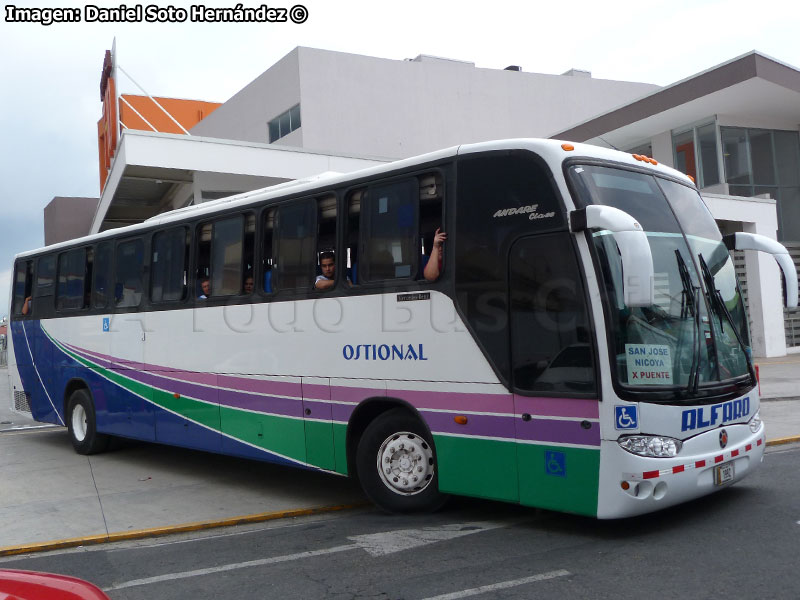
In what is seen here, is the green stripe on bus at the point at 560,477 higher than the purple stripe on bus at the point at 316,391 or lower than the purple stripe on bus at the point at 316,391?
lower

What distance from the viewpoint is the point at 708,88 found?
24609mm

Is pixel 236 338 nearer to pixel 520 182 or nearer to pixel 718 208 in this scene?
pixel 520 182

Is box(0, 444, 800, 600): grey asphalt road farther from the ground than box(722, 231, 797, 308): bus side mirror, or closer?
closer

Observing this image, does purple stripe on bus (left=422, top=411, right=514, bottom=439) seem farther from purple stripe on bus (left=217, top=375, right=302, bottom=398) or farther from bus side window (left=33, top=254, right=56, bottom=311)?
bus side window (left=33, top=254, right=56, bottom=311)

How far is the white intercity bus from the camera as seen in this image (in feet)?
19.4

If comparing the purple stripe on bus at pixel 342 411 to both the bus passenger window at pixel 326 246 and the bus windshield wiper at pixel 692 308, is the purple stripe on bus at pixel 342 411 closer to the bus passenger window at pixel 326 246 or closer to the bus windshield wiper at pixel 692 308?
the bus passenger window at pixel 326 246

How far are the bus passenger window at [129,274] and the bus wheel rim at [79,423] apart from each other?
2.06 m

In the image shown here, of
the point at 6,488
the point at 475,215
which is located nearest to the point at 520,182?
the point at 475,215

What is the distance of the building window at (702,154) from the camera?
27219 mm

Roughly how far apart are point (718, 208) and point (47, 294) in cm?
1892

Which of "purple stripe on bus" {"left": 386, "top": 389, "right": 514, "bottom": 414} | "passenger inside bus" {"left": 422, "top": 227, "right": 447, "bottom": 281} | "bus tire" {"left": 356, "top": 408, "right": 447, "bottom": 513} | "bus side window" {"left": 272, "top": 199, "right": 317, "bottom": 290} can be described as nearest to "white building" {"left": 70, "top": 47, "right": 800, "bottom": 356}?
"bus side window" {"left": 272, "top": 199, "right": 317, "bottom": 290}

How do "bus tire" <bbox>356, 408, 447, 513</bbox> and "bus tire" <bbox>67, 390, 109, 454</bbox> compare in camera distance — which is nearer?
"bus tire" <bbox>356, 408, 447, 513</bbox>

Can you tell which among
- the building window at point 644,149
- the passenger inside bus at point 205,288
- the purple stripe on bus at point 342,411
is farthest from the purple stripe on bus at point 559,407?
the building window at point 644,149

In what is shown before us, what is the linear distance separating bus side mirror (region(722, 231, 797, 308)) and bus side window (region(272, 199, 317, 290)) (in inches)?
155
